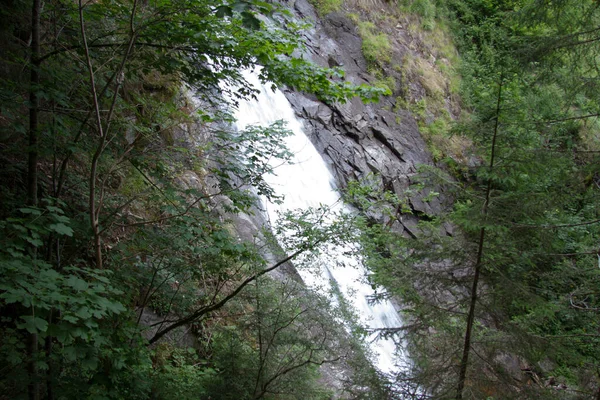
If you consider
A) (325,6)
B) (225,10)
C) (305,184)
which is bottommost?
(225,10)

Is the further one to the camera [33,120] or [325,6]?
[325,6]

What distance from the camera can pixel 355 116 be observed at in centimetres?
1342

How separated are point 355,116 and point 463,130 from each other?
9.47 metres

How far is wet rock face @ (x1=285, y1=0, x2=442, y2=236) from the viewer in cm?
1235

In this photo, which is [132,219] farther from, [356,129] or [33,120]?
[356,129]

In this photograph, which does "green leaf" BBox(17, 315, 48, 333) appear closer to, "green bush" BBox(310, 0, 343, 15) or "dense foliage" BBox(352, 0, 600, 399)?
"dense foliage" BBox(352, 0, 600, 399)

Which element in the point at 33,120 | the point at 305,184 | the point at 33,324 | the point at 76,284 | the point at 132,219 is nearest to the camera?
the point at 33,324

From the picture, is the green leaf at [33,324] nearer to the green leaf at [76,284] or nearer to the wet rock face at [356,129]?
the green leaf at [76,284]

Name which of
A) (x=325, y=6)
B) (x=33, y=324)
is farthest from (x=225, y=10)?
(x=325, y=6)

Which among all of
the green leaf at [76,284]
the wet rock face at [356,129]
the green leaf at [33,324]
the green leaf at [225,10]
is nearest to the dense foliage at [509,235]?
the green leaf at [225,10]

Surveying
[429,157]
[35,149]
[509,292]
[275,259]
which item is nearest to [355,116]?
[429,157]

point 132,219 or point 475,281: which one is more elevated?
point 132,219

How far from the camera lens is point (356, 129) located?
43.3 ft

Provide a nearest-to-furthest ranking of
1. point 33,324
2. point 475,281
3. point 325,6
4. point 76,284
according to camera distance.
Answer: point 33,324 → point 76,284 → point 475,281 → point 325,6
